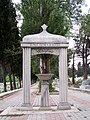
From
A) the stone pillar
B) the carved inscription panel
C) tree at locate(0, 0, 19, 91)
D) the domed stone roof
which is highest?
tree at locate(0, 0, 19, 91)

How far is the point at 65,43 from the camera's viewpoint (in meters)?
17.0

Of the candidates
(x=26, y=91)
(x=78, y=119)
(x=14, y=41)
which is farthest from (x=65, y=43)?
(x=14, y=41)

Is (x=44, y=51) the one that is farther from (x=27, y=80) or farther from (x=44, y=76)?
(x=27, y=80)

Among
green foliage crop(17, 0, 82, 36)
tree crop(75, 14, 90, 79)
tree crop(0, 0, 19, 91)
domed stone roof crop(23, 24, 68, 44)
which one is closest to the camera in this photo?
domed stone roof crop(23, 24, 68, 44)

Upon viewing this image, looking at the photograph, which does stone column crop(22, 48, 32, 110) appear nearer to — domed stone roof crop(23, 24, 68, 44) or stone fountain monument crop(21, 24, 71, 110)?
stone fountain monument crop(21, 24, 71, 110)

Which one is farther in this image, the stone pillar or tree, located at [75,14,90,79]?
tree, located at [75,14,90,79]

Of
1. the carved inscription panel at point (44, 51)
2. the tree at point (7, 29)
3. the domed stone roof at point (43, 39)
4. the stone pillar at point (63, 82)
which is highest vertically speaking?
the tree at point (7, 29)

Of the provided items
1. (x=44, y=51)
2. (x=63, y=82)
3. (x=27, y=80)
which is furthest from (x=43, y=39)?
(x=63, y=82)

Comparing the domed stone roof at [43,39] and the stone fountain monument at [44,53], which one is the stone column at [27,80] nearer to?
the stone fountain monument at [44,53]

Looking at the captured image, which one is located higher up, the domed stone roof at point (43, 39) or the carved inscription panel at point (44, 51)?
the domed stone roof at point (43, 39)

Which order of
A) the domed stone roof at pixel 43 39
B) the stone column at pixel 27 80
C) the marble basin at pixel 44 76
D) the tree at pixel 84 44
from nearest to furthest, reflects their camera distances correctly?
the stone column at pixel 27 80 < the domed stone roof at pixel 43 39 < the marble basin at pixel 44 76 < the tree at pixel 84 44

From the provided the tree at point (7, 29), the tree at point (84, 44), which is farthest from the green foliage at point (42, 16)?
the tree at point (84, 44)

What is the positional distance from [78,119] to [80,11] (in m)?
26.9

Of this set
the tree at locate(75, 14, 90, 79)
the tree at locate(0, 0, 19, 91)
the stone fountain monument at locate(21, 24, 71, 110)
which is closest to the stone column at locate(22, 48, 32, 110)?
the stone fountain monument at locate(21, 24, 71, 110)
